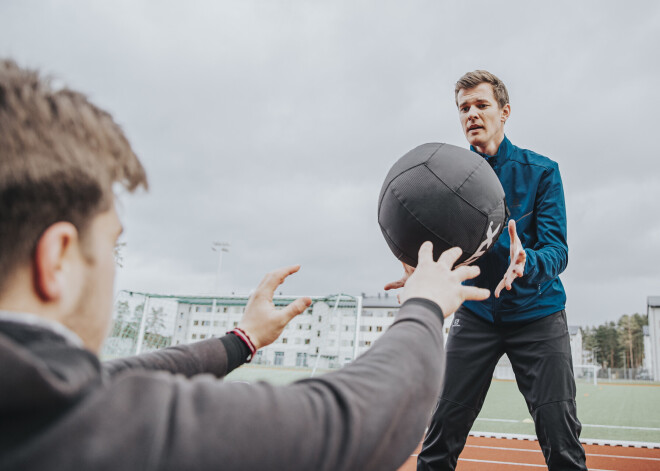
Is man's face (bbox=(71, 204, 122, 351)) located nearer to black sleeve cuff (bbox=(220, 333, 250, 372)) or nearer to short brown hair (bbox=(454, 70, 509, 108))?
black sleeve cuff (bbox=(220, 333, 250, 372))

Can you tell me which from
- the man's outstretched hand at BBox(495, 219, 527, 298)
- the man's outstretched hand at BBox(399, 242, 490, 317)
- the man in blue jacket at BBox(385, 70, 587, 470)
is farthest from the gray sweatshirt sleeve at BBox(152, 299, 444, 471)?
the man in blue jacket at BBox(385, 70, 587, 470)

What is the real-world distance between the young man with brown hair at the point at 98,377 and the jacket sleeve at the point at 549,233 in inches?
75.4

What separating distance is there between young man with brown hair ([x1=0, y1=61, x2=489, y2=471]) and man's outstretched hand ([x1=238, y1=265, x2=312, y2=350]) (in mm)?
743

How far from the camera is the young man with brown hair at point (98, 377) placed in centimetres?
66

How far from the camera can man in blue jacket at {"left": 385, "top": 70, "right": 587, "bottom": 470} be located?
2947 millimetres

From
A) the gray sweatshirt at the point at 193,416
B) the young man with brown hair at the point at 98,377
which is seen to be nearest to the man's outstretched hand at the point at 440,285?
the young man with brown hair at the point at 98,377

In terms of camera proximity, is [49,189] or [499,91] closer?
[49,189]

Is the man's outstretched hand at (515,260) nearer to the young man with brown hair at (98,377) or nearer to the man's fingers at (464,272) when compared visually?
the man's fingers at (464,272)

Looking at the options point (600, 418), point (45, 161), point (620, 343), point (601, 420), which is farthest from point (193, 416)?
point (620, 343)

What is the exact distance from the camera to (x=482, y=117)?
11.1 ft

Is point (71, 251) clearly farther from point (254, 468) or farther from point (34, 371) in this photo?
point (254, 468)

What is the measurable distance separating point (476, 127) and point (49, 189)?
3.06 metres

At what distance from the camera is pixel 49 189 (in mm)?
812

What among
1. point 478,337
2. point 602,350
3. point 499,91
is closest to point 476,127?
point 499,91
